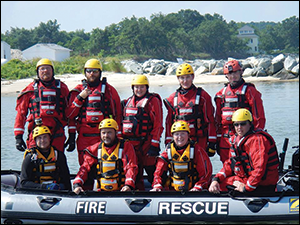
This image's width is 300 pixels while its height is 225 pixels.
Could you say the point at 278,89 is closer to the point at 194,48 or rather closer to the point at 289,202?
the point at 289,202

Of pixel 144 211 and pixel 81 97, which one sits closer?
pixel 144 211

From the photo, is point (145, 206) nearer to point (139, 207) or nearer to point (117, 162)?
point (139, 207)

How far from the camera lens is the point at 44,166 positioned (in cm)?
548

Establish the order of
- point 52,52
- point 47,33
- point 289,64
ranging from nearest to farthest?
point 289,64
point 52,52
point 47,33

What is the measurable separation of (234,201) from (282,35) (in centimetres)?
6070

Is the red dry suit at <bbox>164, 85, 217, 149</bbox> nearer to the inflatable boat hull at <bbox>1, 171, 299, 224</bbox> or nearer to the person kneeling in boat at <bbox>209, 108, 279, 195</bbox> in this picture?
the person kneeling in boat at <bbox>209, 108, 279, 195</bbox>

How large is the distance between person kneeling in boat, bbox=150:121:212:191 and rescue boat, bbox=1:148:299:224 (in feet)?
0.55

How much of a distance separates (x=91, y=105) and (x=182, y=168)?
143cm

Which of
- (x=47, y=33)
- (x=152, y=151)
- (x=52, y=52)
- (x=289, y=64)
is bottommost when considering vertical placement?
(x=152, y=151)

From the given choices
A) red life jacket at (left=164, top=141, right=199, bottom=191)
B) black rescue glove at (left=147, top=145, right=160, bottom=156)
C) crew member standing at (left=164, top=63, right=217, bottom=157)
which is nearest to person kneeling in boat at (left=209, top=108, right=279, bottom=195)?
red life jacket at (left=164, top=141, right=199, bottom=191)

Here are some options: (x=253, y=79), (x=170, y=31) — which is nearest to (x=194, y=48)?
(x=170, y=31)

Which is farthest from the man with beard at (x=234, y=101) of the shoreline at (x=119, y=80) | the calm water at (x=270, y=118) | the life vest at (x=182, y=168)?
the shoreline at (x=119, y=80)

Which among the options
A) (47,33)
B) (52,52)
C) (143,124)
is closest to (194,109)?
(143,124)

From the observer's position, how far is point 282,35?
206 feet
